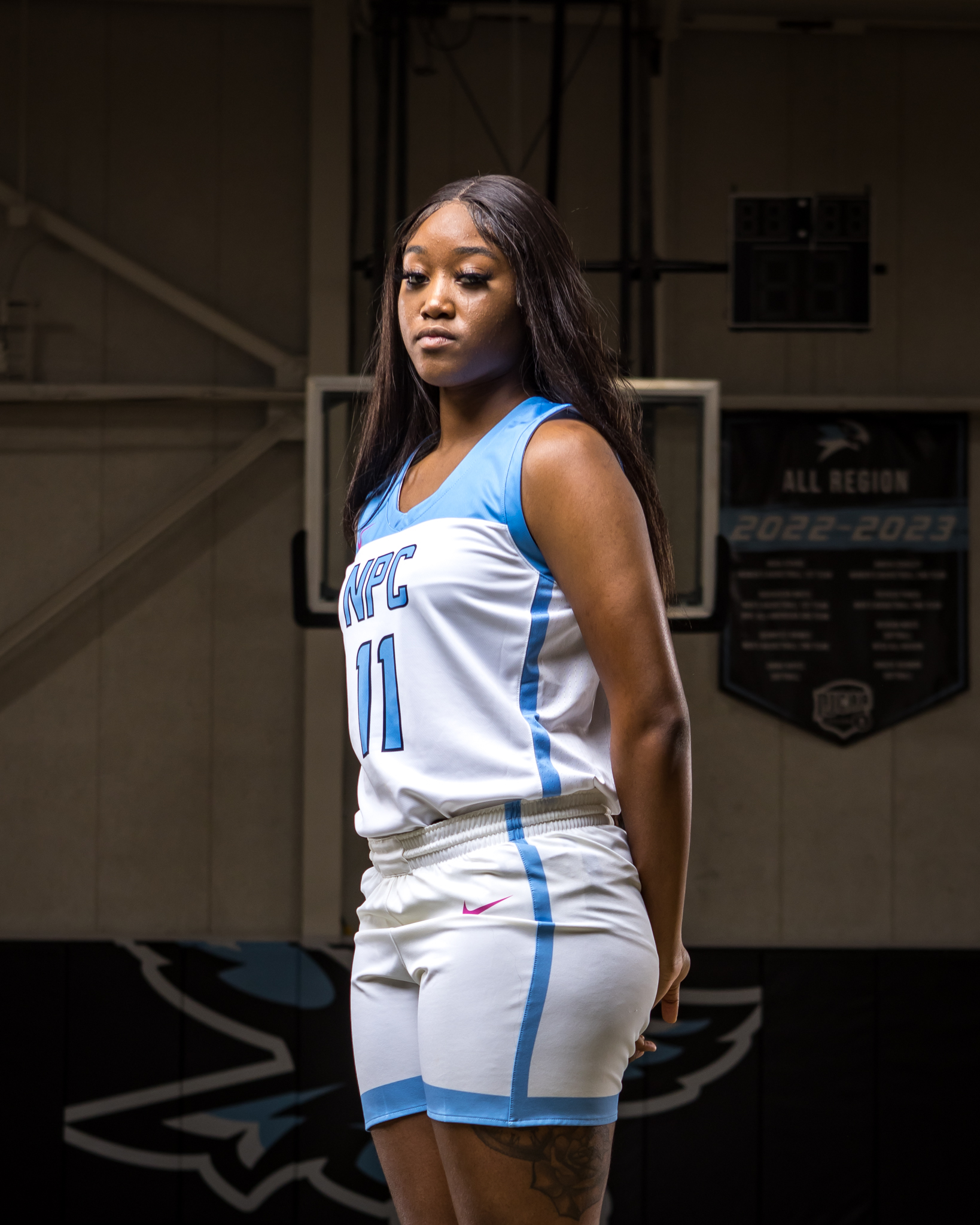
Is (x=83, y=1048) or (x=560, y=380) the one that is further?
(x=83, y=1048)

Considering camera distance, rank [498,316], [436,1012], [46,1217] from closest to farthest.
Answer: [436,1012]
[498,316]
[46,1217]

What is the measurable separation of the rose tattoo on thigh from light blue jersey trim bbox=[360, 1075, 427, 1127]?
10cm

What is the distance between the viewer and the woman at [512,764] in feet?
2.80

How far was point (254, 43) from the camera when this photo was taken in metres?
3.93

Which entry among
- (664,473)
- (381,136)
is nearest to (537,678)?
(664,473)

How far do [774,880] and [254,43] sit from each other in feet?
10.8

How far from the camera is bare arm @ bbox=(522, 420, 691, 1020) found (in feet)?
2.97

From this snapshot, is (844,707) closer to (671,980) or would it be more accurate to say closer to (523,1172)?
(671,980)

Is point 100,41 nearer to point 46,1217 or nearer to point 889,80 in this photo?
point 889,80

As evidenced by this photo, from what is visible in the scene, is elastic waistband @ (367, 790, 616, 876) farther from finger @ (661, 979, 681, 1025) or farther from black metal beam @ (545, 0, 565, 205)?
black metal beam @ (545, 0, 565, 205)

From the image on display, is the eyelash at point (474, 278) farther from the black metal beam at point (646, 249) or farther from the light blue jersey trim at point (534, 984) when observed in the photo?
the black metal beam at point (646, 249)

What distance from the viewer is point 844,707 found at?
12.7 feet

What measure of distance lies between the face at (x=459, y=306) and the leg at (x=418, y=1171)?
626 mm

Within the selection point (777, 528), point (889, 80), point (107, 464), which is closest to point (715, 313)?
point (777, 528)
